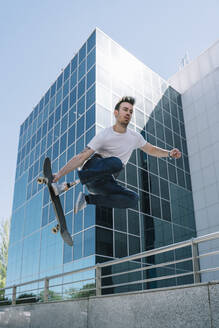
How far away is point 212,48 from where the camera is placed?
29.1 metres

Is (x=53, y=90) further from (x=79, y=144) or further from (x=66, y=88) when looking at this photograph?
(x=79, y=144)

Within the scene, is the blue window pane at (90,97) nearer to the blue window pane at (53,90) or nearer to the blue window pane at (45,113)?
the blue window pane at (53,90)

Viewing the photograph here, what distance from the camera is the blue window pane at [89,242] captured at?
18.6 metres

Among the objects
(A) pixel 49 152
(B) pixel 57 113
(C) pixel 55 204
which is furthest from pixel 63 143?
(C) pixel 55 204

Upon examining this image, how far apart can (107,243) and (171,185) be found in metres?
8.55

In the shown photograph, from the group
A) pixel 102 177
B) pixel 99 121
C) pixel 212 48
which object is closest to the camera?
pixel 102 177

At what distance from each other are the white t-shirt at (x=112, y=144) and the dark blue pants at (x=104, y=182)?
0.14 metres

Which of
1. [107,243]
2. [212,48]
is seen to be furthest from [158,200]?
[212,48]

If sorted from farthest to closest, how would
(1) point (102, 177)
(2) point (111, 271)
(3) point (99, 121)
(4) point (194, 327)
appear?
(3) point (99, 121) < (2) point (111, 271) < (4) point (194, 327) < (1) point (102, 177)

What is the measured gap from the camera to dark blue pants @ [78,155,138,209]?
4387 millimetres

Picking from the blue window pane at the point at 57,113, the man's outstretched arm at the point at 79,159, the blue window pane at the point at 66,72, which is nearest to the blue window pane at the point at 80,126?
the blue window pane at the point at 57,113

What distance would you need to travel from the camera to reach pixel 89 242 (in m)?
18.9

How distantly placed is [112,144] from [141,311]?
10.5 feet

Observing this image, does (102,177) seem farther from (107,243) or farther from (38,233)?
(38,233)
